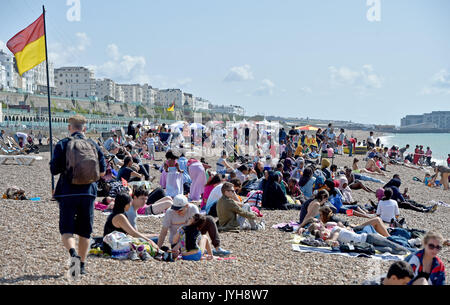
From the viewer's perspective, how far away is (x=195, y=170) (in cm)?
923

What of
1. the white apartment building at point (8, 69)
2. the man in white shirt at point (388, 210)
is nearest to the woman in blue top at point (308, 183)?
the man in white shirt at point (388, 210)

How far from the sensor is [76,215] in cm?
433

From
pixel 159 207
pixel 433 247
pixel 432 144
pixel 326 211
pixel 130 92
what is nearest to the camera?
pixel 433 247

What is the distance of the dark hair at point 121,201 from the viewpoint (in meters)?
5.23

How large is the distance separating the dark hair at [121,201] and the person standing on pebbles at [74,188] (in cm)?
88

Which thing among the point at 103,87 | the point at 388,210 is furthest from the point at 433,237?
the point at 103,87

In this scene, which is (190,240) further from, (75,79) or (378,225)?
(75,79)

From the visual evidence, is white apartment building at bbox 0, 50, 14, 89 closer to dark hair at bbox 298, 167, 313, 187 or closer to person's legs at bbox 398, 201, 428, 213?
dark hair at bbox 298, 167, 313, 187

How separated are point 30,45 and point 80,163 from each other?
18.8 ft

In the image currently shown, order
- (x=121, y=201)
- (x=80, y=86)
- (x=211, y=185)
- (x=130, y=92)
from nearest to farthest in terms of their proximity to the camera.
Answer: (x=121, y=201) < (x=211, y=185) < (x=80, y=86) < (x=130, y=92)

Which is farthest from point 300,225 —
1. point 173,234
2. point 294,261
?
point 173,234

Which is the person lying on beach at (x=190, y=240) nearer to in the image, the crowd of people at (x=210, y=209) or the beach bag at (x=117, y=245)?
the crowd of people at (x=210, y=209)

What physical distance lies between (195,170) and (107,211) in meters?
2.01
